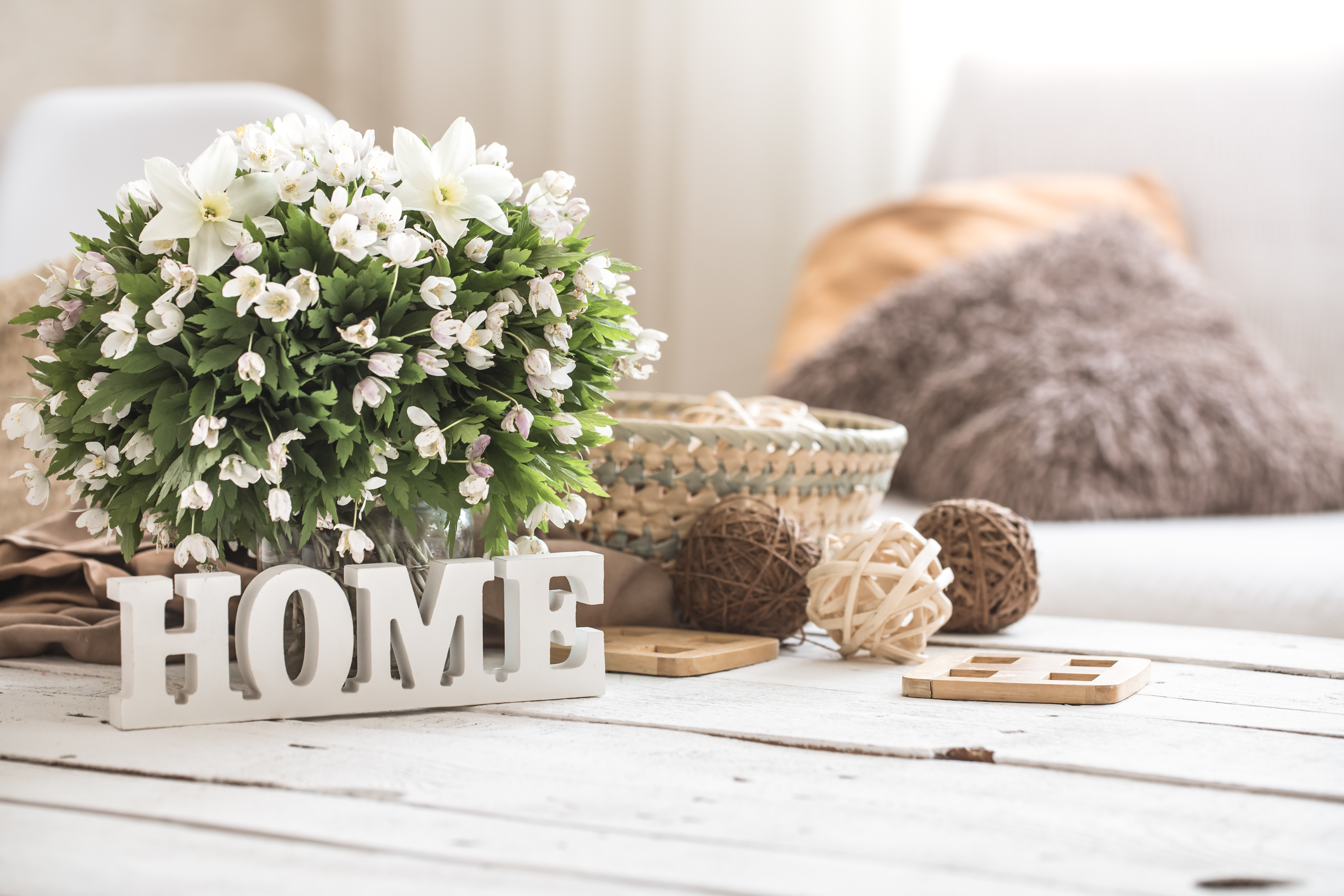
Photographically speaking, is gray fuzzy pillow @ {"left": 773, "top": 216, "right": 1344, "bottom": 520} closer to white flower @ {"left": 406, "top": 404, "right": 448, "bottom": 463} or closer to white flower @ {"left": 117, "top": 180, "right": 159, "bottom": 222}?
white flower @ {"left": 406, "top": 404, "right": 448, "bottom": 463}

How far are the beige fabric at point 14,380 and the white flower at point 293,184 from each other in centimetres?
69

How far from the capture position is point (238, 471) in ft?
1.90

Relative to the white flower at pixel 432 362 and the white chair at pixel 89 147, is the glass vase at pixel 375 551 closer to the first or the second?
the white flower at pixel 432 362

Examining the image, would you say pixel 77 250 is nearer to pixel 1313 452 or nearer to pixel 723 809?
pixel 723 809

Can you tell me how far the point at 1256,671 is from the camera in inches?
30.7

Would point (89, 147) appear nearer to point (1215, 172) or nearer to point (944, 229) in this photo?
point (944, 229)

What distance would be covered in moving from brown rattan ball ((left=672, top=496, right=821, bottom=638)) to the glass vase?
7.6 inches

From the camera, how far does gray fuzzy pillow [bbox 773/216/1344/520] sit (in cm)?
132

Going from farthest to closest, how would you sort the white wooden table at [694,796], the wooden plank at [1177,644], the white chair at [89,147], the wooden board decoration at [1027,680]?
the white chair at [89,147] → the wooden plank at [1177,644] → the wooden board decoration at [1027,680] → the white wooden table at [694,796]

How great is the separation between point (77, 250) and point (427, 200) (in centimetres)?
19

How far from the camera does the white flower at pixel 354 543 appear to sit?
61 centimetres

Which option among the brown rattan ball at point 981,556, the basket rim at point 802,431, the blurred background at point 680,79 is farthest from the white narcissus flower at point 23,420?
the blurred background at point 680,79

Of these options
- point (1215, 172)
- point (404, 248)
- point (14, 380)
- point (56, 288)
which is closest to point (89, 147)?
point (14, 380)

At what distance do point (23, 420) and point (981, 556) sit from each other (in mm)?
620
